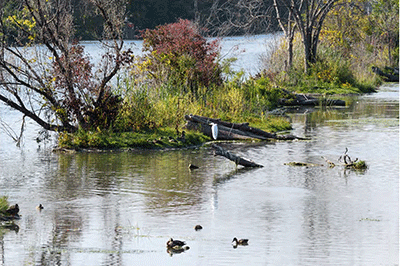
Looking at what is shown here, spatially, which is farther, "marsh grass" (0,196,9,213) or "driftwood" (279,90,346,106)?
"driftwood" (279,90,346,106)

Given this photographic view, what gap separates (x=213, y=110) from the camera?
23844 millimetres

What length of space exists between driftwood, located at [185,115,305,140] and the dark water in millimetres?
602

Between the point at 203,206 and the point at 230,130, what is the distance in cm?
867

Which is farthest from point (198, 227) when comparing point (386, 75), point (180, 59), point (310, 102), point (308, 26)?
point (386, 75)

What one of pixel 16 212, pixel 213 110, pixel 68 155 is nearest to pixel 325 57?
pixel 213 110

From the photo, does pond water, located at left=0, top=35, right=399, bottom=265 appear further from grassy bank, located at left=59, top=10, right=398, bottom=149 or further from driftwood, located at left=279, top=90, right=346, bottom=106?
driftwood, located at left=279, top=90, right=346, bottom=106

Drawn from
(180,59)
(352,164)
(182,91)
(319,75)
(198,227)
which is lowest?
(352,164)

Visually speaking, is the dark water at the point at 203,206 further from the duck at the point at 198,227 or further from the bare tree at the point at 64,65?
the bare tree at the point at 64,65

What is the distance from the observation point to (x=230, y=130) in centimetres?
2077

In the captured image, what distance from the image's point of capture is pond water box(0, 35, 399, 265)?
9.28m

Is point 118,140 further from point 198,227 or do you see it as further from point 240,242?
point 240,242

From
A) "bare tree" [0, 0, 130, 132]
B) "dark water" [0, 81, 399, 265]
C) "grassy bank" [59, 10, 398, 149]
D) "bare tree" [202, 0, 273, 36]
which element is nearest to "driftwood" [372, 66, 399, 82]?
"bare tree" [202, 0, 273, 36]

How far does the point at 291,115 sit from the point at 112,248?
19780 mm

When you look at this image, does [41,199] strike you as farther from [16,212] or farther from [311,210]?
[311,210]
